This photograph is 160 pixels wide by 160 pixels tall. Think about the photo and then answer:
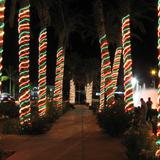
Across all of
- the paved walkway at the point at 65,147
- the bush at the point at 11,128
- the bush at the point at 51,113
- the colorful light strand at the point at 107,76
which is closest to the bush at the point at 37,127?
the paved walkway at the point at 65,147

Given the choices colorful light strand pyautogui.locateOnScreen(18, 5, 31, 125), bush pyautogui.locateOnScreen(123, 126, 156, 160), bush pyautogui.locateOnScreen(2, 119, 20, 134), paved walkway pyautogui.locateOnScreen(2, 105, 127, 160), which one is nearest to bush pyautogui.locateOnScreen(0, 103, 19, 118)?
colorful light strand pyautogui.locateOnScreen(18, 5, 31, 125)

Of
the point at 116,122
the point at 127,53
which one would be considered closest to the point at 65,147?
the point at 116,122

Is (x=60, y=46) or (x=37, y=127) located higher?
(x=60, y=46)

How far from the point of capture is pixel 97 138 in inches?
725

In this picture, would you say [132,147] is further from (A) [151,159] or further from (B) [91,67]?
(B) [91,67]

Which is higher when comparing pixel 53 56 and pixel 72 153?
pixel 53 56

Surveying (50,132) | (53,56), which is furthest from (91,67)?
(50,132)

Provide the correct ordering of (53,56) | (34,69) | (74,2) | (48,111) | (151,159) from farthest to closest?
(34,69)
(53,56)
(74,2)
(48,111)
(151,159)

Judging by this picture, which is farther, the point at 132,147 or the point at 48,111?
the point at 48,111

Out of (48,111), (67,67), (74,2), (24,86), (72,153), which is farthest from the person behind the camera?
(67,67)

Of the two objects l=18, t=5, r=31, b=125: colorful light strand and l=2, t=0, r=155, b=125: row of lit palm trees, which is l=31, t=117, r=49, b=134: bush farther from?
l=2, t=0, r=155, b=125: row of lit palm trees

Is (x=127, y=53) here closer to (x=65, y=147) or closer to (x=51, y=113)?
(x=65, y=147)

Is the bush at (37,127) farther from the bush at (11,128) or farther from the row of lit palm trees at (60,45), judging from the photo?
the bush at (11,128)

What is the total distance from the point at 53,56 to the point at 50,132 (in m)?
55.5
